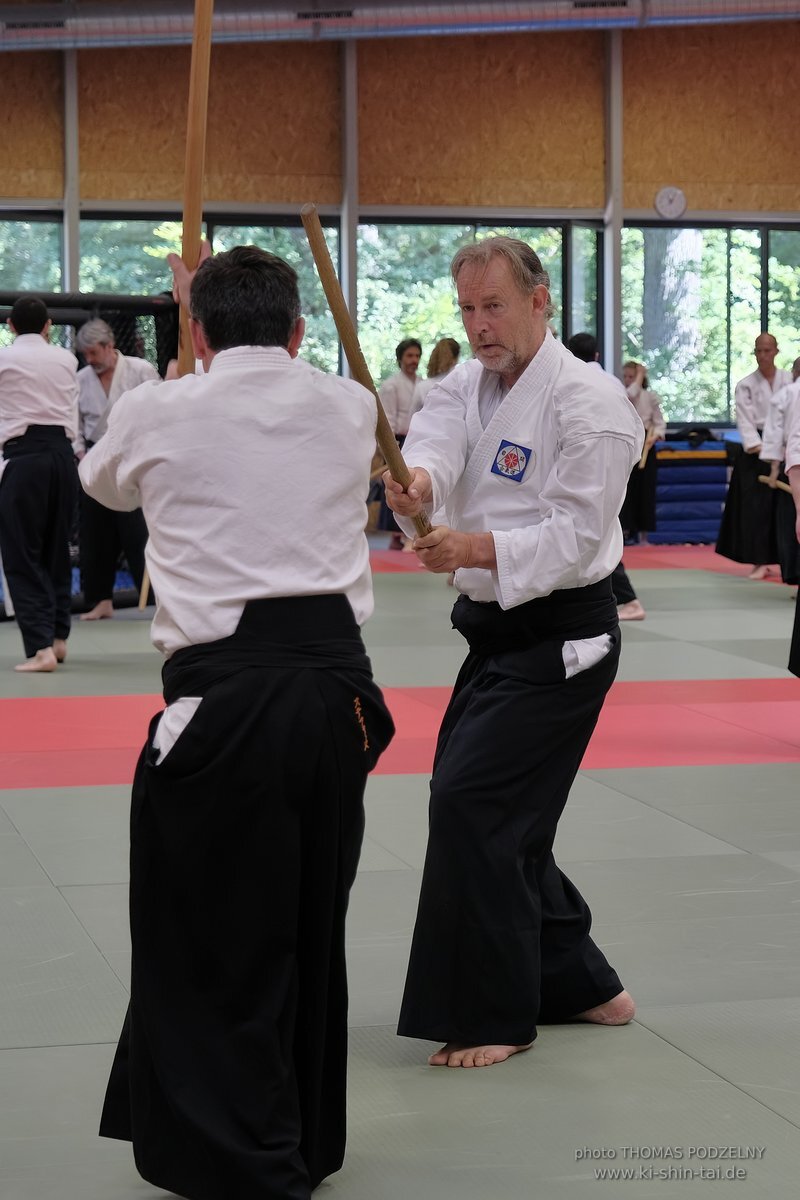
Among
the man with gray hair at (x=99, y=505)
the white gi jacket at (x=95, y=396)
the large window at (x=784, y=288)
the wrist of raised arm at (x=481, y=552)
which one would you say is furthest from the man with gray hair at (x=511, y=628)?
the large window at (x=784, y=288)

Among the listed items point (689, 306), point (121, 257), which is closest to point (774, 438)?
point (689, 306)

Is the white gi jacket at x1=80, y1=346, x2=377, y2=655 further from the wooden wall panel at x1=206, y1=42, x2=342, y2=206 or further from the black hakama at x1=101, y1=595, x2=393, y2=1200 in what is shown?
the wooden wall panel at x1=206, y1=42, x2=342, y2=206

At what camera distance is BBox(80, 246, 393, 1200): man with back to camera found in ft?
7.90

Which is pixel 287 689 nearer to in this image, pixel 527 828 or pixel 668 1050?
pixel 527 828

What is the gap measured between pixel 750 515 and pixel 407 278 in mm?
6090

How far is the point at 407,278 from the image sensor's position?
1711cm

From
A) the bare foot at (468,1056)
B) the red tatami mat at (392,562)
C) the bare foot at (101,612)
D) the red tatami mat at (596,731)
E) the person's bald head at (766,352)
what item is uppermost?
the person's bald head at (766,352)

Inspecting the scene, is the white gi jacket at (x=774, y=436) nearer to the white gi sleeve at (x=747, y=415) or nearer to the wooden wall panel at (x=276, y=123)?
the white gi sleeve at (x=747, y=415)

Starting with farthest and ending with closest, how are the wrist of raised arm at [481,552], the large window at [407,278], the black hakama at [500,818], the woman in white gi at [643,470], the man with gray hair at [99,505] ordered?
the large window at [407,278] < the woman in white gi at [643,470] < the man with gray hair at [99,505] < the black hakama at [500,818] < the wrist of raised arm at [481,552]

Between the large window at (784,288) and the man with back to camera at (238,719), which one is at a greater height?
the large window at (784,288)

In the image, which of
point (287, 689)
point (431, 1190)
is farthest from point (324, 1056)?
point (287, 689)

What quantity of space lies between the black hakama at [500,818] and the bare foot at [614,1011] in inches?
9.0

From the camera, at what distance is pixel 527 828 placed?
3.22 meters

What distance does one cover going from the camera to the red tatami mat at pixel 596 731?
6160mm
